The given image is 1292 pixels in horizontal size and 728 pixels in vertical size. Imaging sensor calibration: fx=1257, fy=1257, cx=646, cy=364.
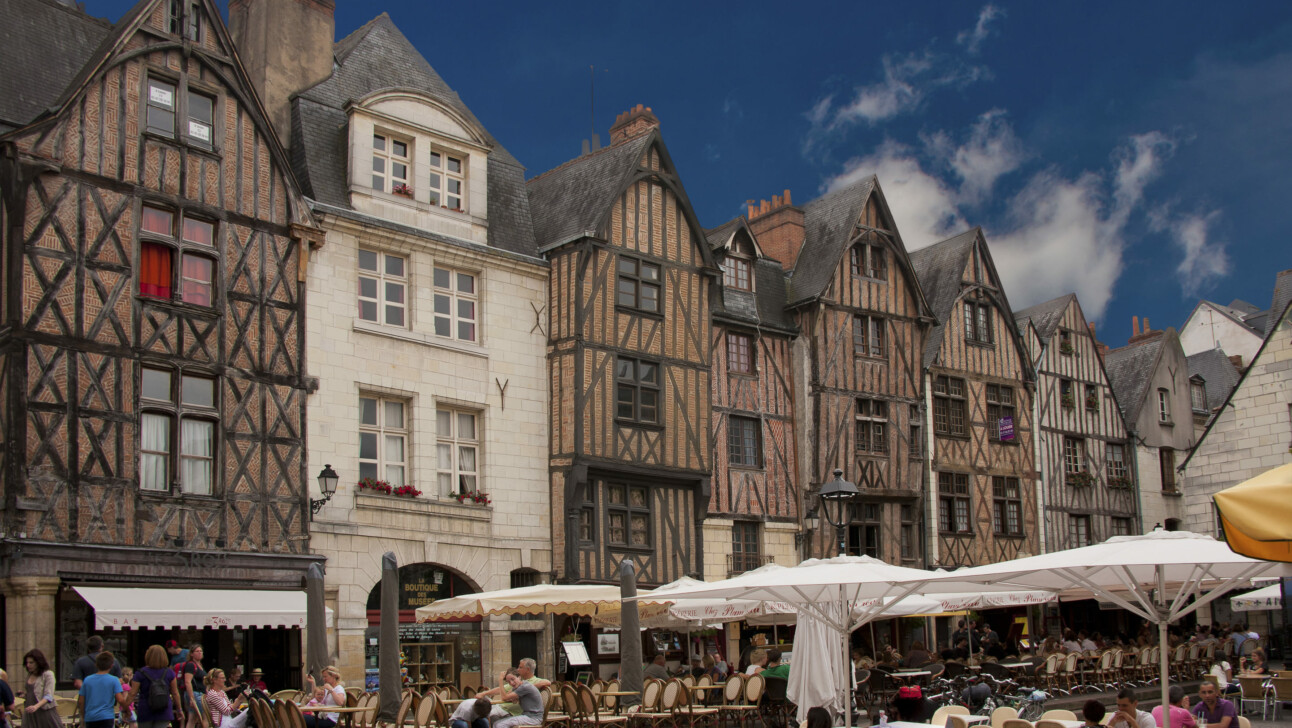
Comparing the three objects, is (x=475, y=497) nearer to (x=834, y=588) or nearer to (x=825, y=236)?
(x=834, y=588)

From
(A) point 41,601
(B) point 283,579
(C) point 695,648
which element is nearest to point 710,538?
(C) point 695,648

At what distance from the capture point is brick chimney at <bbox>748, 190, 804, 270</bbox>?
2641 centimetres

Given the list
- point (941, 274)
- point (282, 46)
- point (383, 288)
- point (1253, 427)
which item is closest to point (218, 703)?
point (383, 288)

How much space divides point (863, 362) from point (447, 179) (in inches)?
382

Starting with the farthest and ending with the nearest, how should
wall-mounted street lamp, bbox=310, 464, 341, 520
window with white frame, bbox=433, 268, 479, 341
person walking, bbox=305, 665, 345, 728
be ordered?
window with white frame, bbox=433, 268, 479, 341 < wall-mounted street lamp, bbox=310, 464, 341, 520 < person walking, bbox=305, 665, 345, 728

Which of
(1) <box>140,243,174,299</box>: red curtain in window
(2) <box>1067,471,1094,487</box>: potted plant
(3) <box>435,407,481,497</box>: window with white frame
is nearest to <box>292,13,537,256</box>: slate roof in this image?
(1) <box>140,243,174,299</box>: red curtain in window

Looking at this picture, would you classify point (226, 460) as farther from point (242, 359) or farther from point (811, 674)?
point (811, 674)

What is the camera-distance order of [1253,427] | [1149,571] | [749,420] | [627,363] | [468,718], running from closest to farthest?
[1149,571] < [468,718] < [627,363] < [749,420] < [1253,427]

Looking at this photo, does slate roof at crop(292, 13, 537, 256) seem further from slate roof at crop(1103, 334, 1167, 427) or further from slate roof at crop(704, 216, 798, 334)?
slate roof at crop(1103, 334, 1167, 427)

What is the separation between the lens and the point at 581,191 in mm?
22031

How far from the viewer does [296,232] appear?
17531 mm

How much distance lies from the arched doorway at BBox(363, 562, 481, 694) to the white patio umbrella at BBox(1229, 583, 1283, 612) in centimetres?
1265

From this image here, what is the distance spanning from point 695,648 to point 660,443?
12.2 feet

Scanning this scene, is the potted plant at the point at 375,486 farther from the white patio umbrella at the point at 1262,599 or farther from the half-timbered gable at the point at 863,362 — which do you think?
the white patio umbrella at the point at 1262,599
